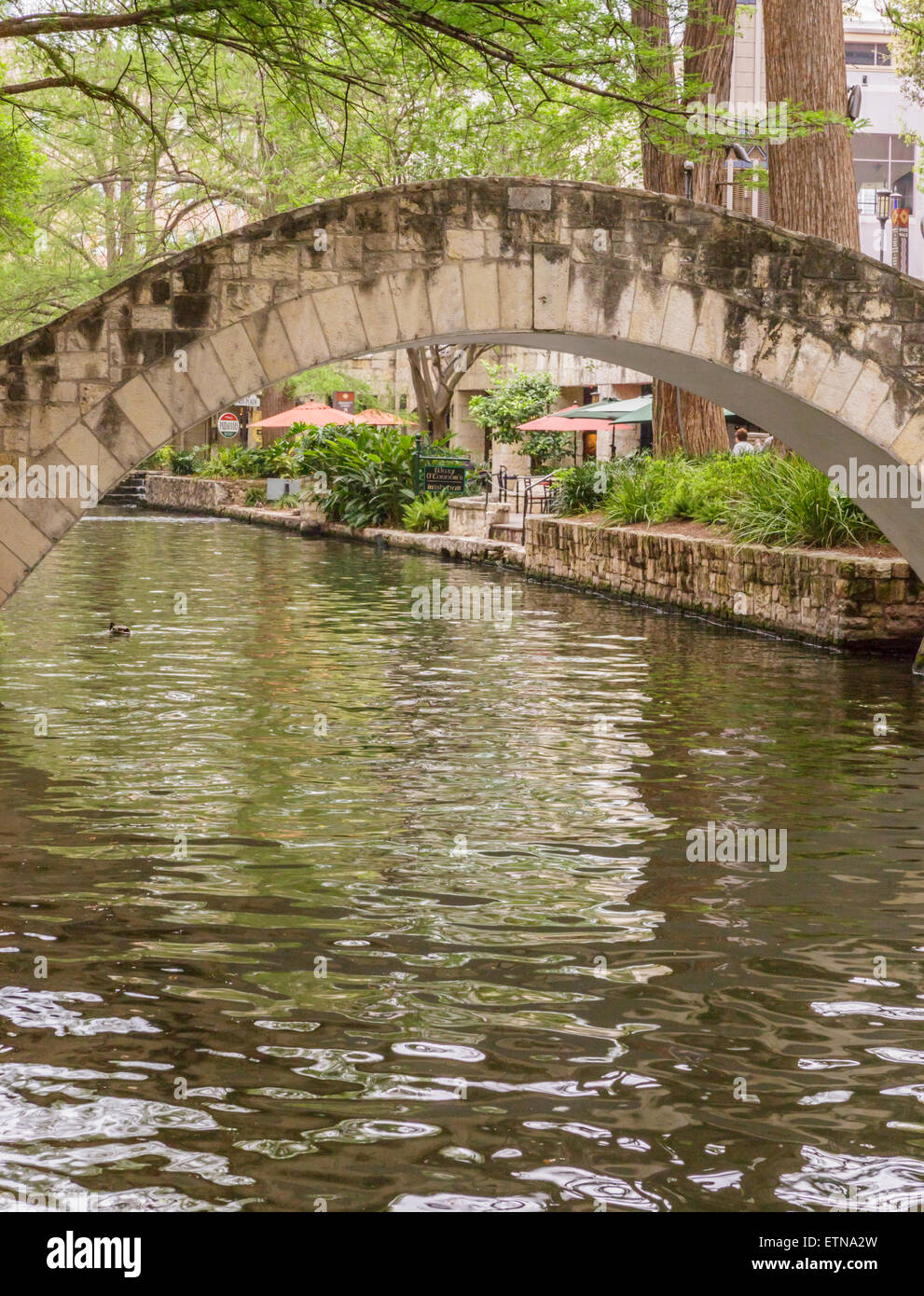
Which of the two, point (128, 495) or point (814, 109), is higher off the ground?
point (814, 109)

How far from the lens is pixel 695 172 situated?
907 inches

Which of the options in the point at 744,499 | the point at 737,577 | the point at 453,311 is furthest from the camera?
the point at 744,499

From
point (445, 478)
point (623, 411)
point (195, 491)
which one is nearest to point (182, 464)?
point (195, 491)

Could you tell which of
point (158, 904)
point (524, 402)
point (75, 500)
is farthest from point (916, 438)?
point (524, 402)

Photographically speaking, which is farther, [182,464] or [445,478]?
[182,464]

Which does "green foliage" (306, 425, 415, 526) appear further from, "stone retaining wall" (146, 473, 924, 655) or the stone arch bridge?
the stone arch bridge

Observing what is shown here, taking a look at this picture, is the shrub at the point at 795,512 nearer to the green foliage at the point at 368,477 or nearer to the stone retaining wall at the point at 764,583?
the stone retaining wall at the point at 764,583

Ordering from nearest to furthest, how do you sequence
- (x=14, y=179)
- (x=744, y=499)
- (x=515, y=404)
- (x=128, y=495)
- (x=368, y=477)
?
(x=744, y=499) → (x=14, y=179) → (x=368, y=477) → (x=515, y=404) → (x=128, y=495)

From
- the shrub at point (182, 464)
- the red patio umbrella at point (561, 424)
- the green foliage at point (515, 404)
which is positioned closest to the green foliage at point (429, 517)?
the red patio umbrella at point (561, 424)

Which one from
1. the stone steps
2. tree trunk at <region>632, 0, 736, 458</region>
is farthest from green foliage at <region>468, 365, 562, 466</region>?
tree trunk at <region>632, 0, 736, 458</region>

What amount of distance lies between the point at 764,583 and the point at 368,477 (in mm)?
17870

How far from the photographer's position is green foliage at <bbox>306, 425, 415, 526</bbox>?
34000mm

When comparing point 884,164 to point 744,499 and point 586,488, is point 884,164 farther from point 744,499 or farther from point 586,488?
point 744,499

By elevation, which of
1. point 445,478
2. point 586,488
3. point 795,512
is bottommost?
point 795,512
